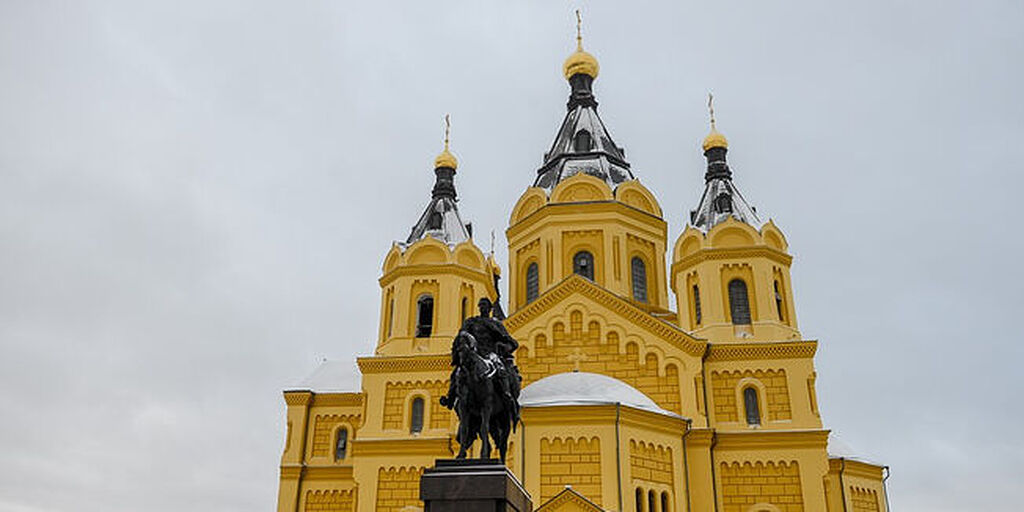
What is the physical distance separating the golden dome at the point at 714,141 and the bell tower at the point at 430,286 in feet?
30.0

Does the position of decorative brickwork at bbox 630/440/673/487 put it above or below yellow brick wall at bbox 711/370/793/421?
below

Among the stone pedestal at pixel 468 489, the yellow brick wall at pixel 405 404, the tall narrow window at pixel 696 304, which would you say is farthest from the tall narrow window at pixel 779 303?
the stone pedestal at pixel 468 489

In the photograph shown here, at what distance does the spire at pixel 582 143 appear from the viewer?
28.3 metres

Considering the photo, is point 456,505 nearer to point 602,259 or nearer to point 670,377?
point 670,377

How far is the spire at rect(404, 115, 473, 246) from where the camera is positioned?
1073 inches

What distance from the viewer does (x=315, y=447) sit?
28188mm

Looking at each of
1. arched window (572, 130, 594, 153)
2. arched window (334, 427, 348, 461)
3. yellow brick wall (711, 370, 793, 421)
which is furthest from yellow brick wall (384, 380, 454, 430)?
arched window (572, 130, 594, 153)

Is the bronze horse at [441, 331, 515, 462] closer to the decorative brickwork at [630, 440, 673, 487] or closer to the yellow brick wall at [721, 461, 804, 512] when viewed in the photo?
the decorative brickwork at [630, 440, 673, 487]

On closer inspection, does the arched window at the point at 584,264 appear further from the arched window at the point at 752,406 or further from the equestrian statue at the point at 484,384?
the equestrian statue at the point at 484,384

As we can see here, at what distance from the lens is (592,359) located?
22.8 metres

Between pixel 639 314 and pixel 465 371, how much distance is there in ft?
40.8

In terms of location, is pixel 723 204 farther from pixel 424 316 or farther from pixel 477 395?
pixel 477 395

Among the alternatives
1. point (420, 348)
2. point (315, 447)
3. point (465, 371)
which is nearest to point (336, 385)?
point (315, 447)

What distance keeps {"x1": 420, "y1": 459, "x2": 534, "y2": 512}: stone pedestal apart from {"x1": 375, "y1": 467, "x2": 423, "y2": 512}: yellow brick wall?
1280 cm
